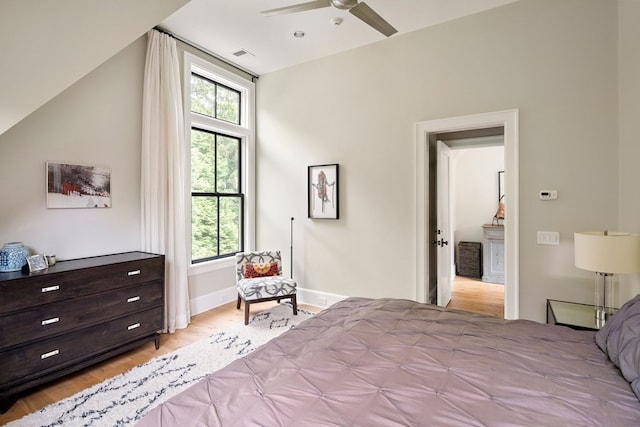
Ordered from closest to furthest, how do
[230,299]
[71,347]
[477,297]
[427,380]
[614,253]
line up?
[427,380] → [614,253] → [71,347] → [230,299] → [477,297]

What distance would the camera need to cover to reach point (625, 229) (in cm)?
259

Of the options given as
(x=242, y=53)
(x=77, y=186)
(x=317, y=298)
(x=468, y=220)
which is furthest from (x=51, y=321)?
(x=468, y=220)

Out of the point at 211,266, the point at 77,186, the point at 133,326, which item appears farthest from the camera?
the point at 211,266

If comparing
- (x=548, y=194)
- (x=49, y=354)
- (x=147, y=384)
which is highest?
(x=548, y=194)

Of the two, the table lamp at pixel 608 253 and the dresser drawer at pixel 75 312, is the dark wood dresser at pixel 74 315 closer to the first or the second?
the dresser drawer at pixel 75 312

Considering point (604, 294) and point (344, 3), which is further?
point (604, 294)

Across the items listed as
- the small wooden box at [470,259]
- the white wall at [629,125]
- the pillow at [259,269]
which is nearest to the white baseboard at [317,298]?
the pillow at [259,269]

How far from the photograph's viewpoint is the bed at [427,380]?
3.53 feet

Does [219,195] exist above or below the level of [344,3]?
below

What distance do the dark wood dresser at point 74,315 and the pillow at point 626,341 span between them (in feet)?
10.9

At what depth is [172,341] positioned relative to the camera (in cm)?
331

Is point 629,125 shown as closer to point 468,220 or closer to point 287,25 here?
point 287,25

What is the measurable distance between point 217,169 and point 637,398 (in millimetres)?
4396

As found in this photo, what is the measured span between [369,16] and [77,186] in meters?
2.98
